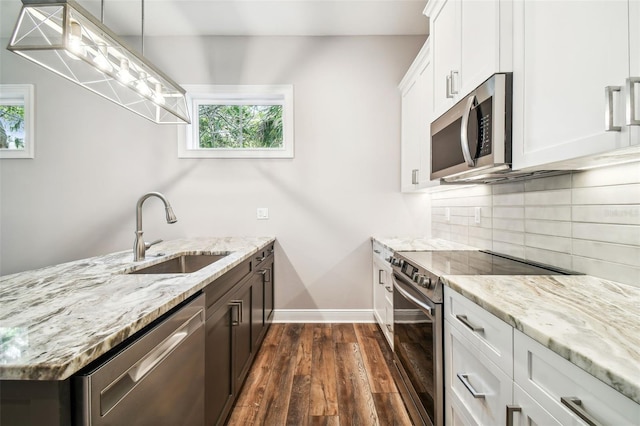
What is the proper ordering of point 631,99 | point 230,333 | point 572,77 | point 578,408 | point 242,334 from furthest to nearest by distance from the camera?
point 242,334
point 230,333
point 572,77
point 631,99
point 578,408

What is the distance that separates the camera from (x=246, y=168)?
297 centimetres

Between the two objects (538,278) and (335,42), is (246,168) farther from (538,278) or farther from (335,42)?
(538,278)

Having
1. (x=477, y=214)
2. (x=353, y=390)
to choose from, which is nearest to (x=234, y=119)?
(x=477, y=214)

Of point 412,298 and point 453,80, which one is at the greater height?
point 453,80

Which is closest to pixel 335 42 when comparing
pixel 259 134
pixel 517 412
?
pixel 259 134

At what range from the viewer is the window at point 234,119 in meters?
2.99

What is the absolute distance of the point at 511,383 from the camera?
81 cm

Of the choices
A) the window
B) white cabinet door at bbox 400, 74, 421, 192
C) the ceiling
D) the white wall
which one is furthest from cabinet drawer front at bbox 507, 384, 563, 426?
the ceiling

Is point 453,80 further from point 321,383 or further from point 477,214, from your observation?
point 321,383

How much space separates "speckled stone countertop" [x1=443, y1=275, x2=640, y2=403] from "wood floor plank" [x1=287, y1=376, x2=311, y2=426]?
3.82ft

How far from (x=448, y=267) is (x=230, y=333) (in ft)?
3.95

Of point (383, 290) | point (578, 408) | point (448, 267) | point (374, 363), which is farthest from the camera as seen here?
point (383, 290)

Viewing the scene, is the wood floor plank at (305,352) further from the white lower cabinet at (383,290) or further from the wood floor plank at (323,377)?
the white lower cabinet at (383,290)

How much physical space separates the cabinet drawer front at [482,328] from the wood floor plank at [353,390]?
879mm
